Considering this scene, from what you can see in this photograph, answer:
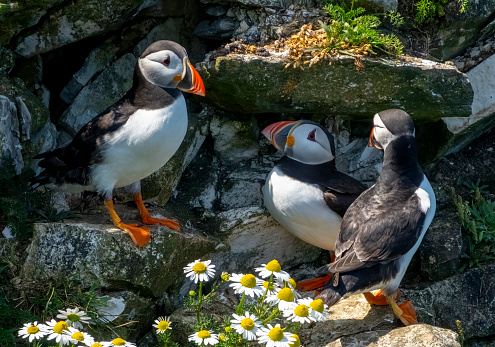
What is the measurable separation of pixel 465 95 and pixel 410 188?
3.47 ft

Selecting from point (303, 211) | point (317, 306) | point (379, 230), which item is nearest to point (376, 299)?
point (379, 230)

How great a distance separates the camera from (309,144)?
16.0ft

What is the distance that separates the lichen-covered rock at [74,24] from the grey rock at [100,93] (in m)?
0.42

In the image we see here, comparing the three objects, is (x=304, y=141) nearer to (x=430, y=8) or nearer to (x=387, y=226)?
(x=387, y=226)

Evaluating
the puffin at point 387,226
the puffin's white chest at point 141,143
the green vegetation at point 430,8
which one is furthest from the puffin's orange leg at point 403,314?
the green vegetation at point 430,8

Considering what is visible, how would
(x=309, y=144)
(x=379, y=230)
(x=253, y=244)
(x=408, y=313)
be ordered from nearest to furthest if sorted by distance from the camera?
(x=379, y=230)
(x=408, y=313)
(x=309, y=144)
(x=253, y=244)

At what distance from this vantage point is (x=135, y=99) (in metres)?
4.41

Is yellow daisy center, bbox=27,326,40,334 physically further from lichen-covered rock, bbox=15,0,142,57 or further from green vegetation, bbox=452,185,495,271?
green vegetation, bbox=452,185,495,271

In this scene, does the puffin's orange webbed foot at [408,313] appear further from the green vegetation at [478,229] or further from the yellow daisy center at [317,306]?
the yellow daisy center at [317,306]

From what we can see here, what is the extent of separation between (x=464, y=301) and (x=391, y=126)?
1549 millimetres

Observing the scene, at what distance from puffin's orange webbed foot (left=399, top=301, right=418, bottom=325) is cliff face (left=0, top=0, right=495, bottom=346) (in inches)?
4.6

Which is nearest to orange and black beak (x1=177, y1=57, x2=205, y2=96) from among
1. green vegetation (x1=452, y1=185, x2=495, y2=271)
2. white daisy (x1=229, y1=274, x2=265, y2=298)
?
white daisy (x1=229, y1=274, x2=265, y2=298)

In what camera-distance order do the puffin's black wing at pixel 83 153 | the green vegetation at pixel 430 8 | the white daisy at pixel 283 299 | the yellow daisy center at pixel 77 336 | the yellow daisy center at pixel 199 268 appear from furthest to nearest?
the green vegetation at pixel 430 8 → the puffin's black wing at pixel 83 153 → the yellow daisy center at pixel 199 268 → the white daisy at pixel 283 299 → the yellow daisy center at pixel 77 336

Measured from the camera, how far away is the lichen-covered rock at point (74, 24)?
4909mm
